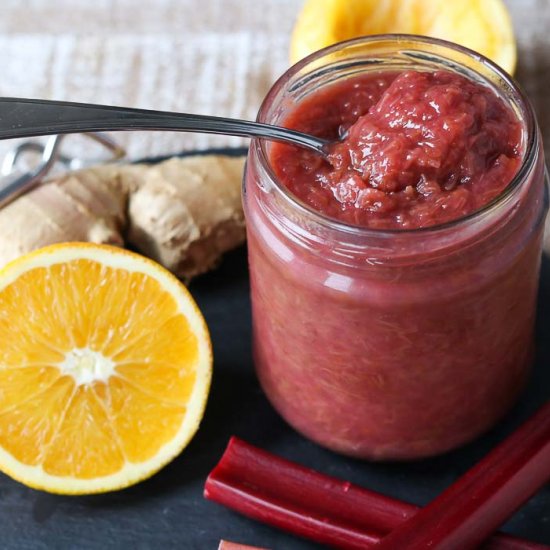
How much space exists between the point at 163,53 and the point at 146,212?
77 cm

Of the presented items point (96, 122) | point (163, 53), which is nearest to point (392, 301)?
point (96, 122)

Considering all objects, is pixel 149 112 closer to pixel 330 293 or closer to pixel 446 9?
pixel 330 293

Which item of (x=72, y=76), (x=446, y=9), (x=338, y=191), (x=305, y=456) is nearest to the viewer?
(x=338, y=191)

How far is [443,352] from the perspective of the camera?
1478 mm

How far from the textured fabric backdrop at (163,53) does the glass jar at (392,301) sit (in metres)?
0.81

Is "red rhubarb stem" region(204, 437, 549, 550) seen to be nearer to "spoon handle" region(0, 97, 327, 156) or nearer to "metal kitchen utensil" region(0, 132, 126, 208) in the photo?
"spoon handle" region(0, 97, 327, 156)

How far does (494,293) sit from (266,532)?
51 centimetres

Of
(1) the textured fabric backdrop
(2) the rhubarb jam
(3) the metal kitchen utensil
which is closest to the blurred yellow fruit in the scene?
(1) the textured fabric backdrop

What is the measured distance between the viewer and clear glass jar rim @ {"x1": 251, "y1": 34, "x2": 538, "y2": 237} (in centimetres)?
130

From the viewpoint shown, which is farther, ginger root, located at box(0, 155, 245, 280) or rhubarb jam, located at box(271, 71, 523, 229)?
ginger root, located at box(0, 155, 245, 280)

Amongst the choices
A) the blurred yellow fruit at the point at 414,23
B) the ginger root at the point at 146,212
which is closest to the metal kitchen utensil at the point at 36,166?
the ginger root at the point at 146,212

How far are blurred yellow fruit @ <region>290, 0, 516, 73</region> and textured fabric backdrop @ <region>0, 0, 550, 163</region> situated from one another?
0.92ft

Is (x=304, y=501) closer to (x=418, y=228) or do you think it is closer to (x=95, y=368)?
(x=95, y=368)

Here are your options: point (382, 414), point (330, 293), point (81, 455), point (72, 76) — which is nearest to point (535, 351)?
point (382, 414)
